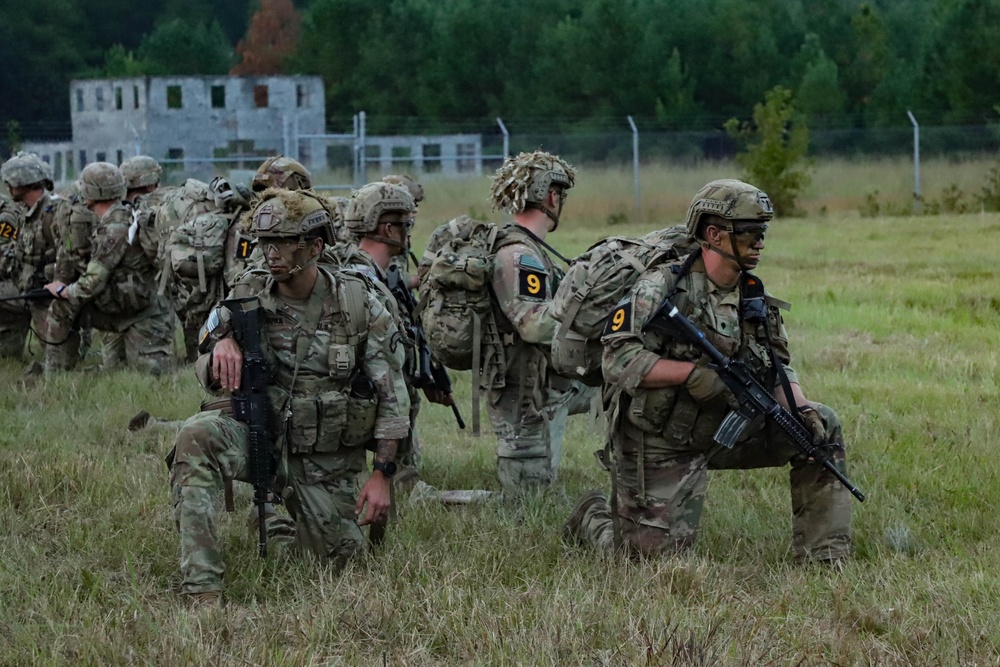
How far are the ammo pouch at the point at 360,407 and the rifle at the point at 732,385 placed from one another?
3.90 feet

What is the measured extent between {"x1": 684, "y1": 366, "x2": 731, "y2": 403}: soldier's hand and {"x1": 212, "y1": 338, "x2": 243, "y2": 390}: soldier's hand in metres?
1.78

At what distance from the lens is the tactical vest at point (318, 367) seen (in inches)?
232

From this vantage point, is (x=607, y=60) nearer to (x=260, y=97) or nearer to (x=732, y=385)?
(x=260, y=97)

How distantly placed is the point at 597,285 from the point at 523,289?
1.05 meters

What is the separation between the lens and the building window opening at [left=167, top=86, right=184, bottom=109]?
4926 centimetres

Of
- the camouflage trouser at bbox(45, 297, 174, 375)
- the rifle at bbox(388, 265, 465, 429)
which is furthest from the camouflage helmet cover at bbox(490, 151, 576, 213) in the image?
the camouflage trouser at bbox(45, 297, 174, 375)

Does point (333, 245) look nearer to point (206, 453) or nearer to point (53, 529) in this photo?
point (206, 453)

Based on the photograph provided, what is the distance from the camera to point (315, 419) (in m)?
5.90

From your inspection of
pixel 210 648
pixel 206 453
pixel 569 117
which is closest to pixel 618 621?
pixel 210 648

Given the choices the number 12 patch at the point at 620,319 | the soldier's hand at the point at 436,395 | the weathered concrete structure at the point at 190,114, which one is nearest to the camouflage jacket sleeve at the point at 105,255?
the soldier's hand at the point at 436,395

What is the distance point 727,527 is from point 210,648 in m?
2.78

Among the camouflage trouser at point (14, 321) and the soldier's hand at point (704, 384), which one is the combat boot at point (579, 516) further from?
the camouflage trouser at point (14, 321)

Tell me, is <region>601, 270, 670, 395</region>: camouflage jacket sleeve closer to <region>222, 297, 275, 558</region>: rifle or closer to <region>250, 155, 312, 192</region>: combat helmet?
<region>222, 297, 275, 558</region>: rifle

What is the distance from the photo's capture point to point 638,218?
93.1ft
